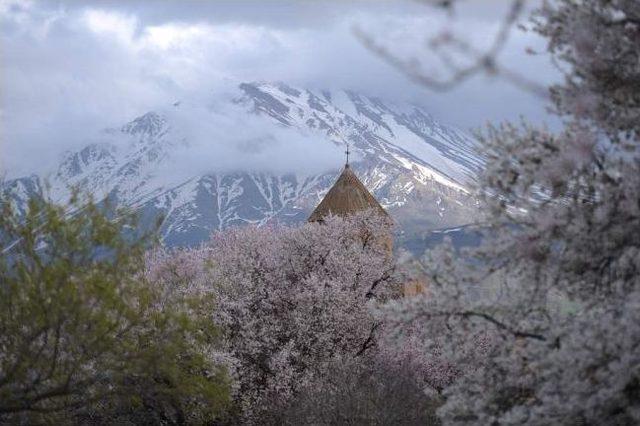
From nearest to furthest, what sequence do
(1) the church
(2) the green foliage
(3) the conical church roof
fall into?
(2) the green foliage
(1) the church
(3) the conical church roof

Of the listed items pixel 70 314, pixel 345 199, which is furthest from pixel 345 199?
pixel 70 314

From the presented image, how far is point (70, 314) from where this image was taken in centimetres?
1691

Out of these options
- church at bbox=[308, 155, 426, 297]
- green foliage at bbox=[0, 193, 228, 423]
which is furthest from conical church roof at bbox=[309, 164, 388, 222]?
green foliage at bbox=[0, 193, 228, 423]

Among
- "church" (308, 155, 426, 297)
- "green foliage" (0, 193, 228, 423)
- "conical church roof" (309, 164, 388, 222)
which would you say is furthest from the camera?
"conical church roof" (309, 164, 388, 222)

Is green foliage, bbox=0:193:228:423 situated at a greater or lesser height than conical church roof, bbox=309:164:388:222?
greater

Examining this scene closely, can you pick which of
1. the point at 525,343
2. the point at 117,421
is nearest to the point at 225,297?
the point at 117,421

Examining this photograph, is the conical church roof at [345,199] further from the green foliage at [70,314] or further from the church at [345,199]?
the green foliage at [70,314]

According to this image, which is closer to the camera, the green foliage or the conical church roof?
the green foliage

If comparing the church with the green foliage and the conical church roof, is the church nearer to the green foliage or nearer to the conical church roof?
the conical church roof

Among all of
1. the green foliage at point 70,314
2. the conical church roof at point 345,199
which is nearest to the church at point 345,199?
the conical church roof at point 345,199

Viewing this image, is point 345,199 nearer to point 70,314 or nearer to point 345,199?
point 345,199

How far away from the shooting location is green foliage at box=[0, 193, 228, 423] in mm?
16984

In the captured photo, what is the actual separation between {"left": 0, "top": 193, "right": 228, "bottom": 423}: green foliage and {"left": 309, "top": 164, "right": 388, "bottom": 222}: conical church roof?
128ft

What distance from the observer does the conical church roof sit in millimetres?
58688
